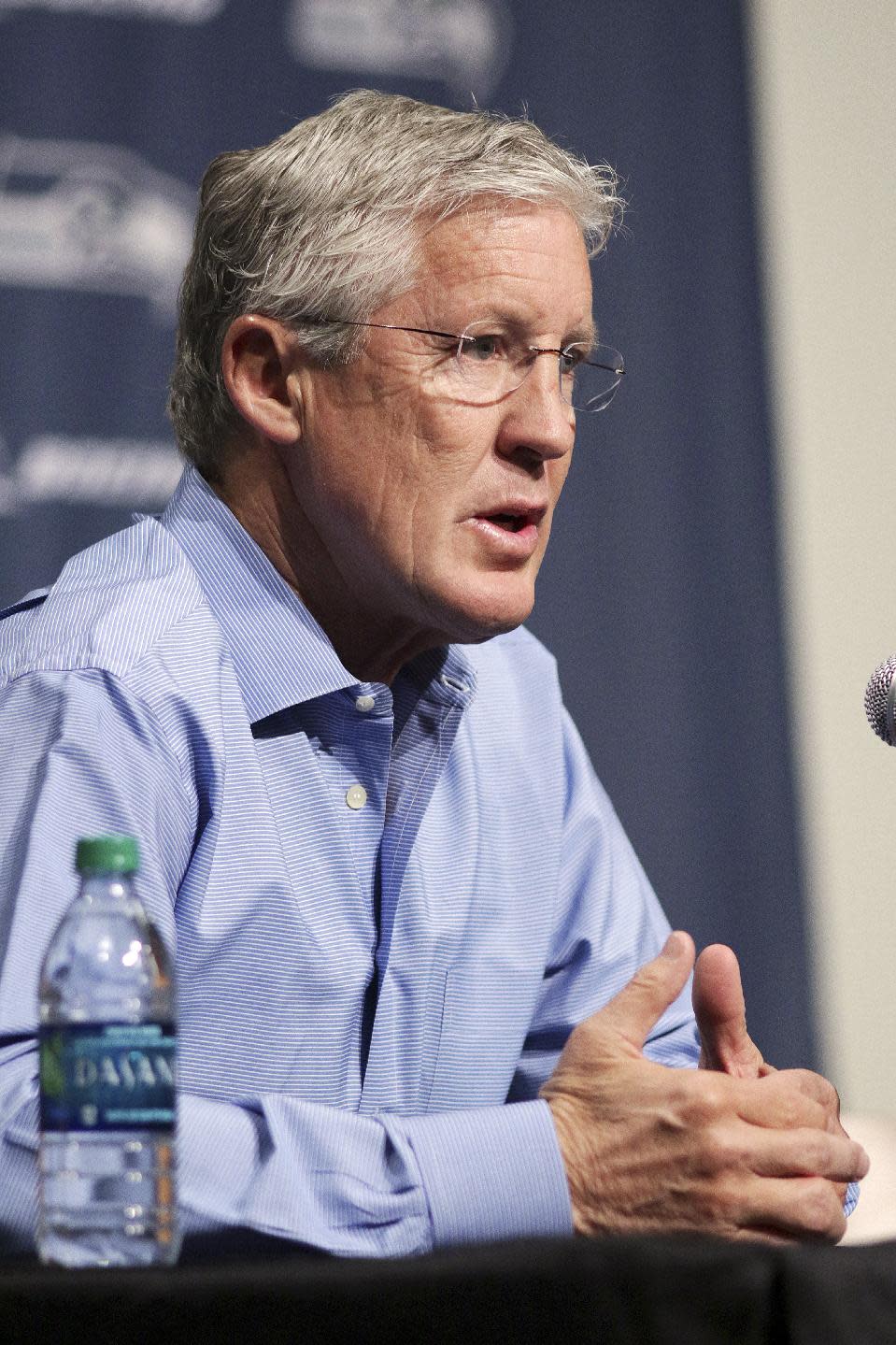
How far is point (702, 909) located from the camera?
3066mm

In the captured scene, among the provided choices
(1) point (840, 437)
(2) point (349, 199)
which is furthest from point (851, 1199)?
(1) point (840, 437)

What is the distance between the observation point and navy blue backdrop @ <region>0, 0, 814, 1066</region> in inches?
108

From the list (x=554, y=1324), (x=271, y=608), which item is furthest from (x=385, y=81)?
(x=554, y=1324)

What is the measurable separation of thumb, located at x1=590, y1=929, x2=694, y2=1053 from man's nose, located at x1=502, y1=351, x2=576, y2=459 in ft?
2.03

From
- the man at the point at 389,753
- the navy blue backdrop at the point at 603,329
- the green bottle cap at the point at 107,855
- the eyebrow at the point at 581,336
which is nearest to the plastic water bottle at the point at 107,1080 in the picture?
the green bottle cap at the point at 107,855

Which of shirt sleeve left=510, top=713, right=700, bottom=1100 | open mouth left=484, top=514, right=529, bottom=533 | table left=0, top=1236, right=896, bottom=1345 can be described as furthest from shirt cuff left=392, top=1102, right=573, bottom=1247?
open mouth left=484, top=514, right=529, bottom=533

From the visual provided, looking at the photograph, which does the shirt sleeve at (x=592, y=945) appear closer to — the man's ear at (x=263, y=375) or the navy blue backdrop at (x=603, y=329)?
the man's ear at (x=263, y=375)

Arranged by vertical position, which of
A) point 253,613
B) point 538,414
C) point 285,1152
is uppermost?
point 538,414

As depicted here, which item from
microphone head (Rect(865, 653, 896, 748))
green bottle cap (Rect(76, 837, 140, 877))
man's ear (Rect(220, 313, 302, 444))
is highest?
man's ear (Rect(220, 313, 302, 444))

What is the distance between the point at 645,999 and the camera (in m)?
1.11

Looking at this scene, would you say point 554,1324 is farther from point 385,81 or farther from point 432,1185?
point 385,81

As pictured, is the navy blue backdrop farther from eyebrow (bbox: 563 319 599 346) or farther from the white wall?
eyebrow (bbox: 563 319 599 346)

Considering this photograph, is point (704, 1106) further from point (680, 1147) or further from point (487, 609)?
point (487, 609)

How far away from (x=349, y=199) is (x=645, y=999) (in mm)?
875
